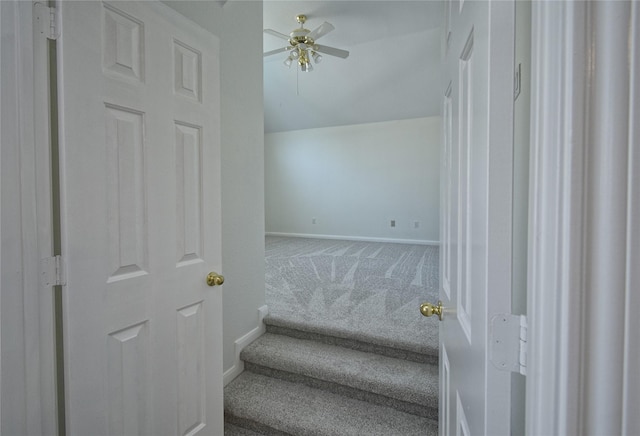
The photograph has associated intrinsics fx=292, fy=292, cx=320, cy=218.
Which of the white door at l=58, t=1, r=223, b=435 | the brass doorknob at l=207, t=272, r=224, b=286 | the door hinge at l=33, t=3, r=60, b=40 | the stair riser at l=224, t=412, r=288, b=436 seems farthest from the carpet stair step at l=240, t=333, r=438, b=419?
the door hinge at l=33, t=3, r=60, b=40

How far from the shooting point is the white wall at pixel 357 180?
5766mm

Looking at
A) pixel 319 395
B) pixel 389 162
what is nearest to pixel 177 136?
pixel 319 395

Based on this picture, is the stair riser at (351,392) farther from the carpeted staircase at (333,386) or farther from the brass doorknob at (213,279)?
the brass doorknob at (213,279)

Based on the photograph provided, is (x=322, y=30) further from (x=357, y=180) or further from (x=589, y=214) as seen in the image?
(x=357, y=180)

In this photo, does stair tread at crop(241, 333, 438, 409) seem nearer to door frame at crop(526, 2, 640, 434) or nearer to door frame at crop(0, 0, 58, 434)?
door frame at crop(0, 0, 58, 434)

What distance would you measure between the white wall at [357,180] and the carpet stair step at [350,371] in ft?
14.3

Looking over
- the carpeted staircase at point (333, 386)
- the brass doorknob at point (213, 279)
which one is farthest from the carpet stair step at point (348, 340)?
the brass doorknob at point (213, 279)

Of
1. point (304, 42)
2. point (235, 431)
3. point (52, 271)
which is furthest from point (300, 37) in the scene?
point (235, 431)

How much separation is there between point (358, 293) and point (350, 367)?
1064 millimetres

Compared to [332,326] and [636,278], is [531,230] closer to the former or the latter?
[636,278]

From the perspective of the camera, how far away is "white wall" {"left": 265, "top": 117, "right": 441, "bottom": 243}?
18.9 feet

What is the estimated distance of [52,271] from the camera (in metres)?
0.87

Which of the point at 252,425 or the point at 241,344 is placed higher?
the point at 241,344

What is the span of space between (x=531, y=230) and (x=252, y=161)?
1731mm
